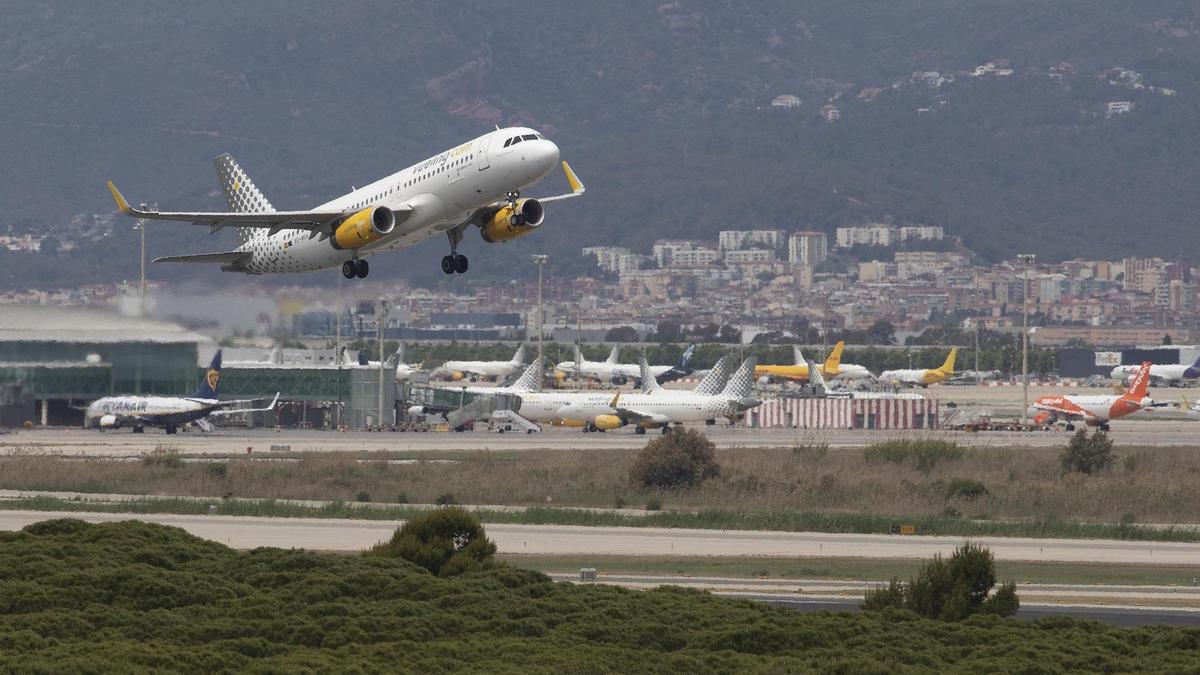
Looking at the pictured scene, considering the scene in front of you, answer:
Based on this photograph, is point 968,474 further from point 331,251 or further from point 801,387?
point 801,387

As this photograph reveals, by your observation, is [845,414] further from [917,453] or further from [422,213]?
[422,213]

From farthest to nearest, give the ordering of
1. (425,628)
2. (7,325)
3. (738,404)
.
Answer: (738,404)
(7,325)
(425,628)

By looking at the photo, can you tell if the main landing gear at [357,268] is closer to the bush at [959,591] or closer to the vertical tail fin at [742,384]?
the bush at [959,591]

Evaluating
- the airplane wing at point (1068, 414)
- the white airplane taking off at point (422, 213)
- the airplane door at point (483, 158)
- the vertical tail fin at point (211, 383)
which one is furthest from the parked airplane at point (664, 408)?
the airplane door at point (483, 158)

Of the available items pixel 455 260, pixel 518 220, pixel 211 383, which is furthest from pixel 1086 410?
pixel 518 220

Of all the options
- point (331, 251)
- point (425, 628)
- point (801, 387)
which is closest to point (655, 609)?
point (425, 628)
